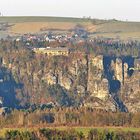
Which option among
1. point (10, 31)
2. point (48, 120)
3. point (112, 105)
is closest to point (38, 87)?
point (112, 105)

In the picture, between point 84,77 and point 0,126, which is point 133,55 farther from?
point 0,126

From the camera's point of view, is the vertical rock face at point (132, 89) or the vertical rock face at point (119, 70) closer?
the vertical rock face at point (132, 89)

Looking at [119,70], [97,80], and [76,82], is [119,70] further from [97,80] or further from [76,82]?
[76,82]

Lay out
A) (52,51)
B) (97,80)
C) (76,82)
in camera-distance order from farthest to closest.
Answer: (52,51) < (76,82) < (97,80)

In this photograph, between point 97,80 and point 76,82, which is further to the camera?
point 76,82

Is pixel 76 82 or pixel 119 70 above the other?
pixel 119 70

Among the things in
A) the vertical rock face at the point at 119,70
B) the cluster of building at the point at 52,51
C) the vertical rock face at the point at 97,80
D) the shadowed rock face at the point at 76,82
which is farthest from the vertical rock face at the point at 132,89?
the cluster of building at the point at 52,51

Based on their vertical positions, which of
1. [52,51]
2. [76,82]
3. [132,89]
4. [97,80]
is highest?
[52,51]

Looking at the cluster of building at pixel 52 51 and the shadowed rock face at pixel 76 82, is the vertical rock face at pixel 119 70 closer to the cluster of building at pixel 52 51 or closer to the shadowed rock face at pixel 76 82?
the shadowed rock face at pixel 76 82

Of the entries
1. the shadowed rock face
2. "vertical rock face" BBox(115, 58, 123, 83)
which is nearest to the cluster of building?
the shadowed rock face

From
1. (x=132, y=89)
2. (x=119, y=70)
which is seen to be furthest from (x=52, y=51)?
(x=132, y=89)

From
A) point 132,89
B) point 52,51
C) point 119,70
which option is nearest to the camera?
point 132,89
